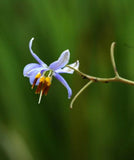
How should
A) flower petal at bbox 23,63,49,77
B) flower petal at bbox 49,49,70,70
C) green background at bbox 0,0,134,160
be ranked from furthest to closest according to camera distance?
1. green background at bbox 0,0,134,160
2. flower petal at bbox 23,63,49,77
3. flower petal at bbox 49,49,70,70

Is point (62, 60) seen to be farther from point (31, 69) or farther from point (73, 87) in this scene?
point (73, 87)

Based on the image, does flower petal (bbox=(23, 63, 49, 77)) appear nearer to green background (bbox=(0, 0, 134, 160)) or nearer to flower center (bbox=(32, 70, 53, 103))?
flower center (bbox=(32, 70, 53, 103))

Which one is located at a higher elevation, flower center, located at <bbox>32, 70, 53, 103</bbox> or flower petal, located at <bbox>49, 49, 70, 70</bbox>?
flower petal, located at <bbox>49, 49, 70, 70</bbox>

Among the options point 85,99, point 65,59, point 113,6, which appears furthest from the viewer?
point 113,6

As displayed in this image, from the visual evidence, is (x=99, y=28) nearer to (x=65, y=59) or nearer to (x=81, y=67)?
(x=81, y=67)

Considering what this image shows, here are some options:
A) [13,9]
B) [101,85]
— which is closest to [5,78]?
[13,9]

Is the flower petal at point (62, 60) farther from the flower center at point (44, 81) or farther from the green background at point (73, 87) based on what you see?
the green background at point (73, 87)

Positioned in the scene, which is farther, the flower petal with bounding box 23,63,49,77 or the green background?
the green background

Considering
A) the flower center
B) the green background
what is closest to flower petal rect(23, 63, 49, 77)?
the flower center

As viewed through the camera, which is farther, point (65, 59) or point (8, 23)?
point (8, 23)
